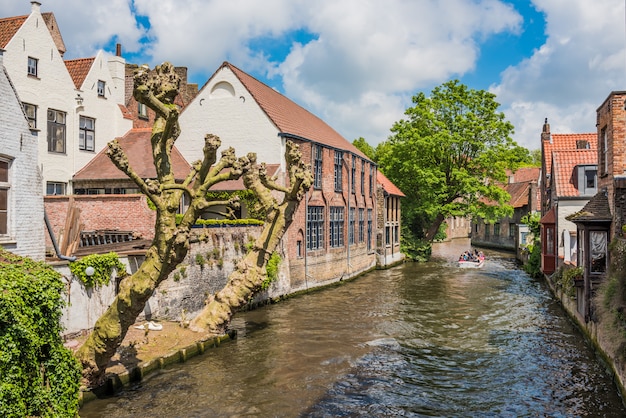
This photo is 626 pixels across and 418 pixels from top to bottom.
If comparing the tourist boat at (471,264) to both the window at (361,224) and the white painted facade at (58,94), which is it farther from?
the white painted facade at (58,94)

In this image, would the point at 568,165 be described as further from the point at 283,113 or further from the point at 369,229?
the point at 283,113

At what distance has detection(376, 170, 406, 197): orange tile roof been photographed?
141 feet

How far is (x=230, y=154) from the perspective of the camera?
43.9 feet

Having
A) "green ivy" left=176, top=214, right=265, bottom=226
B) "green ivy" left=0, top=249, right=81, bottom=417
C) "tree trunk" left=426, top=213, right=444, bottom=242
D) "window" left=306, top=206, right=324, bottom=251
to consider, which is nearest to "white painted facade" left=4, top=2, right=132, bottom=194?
"green ivy" left=176, top=214, right=265, bottom=226

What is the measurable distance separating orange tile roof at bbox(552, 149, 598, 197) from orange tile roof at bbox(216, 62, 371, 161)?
40.4ft

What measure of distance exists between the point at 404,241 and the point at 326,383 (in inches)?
1319

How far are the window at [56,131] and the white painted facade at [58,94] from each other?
149 millimetres

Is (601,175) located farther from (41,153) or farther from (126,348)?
(41,153)

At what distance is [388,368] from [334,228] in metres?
17.1

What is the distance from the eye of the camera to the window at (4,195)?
45.5 ft

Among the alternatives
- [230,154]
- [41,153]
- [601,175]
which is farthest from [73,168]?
[601,175]

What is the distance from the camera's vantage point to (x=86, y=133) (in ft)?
90.1

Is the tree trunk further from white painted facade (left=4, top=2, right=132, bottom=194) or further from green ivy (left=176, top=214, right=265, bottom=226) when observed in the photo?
white painted facade (left=4, top=2, right=132, bottom=194)

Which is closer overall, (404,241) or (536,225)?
(536,225)
